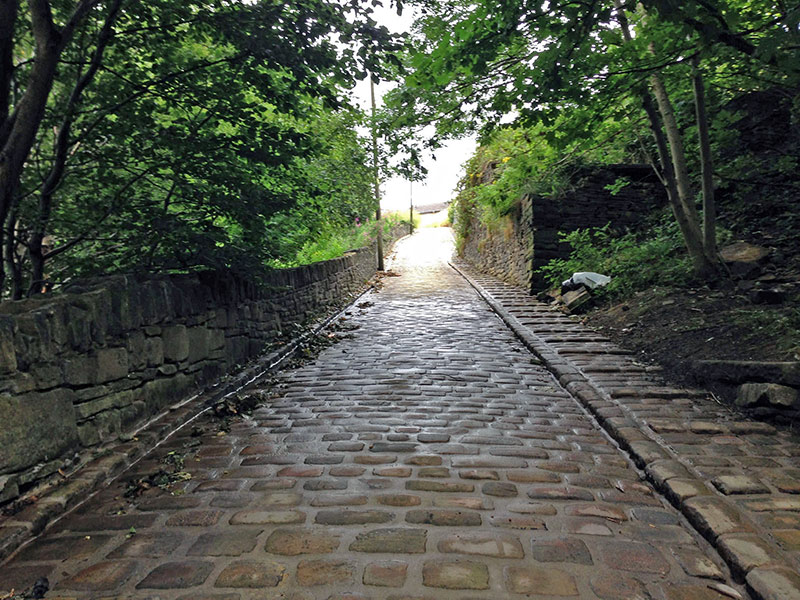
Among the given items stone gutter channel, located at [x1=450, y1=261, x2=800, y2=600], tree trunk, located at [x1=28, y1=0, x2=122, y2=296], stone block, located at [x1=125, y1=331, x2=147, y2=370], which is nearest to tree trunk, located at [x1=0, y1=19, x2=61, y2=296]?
tree trunk, located at [x1=28, y1=0, x2=122, y2=296]

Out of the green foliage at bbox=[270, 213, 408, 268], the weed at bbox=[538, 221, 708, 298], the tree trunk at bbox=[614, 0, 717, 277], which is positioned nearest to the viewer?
the tree trunk at bbox=[614, 0, 717, 277]

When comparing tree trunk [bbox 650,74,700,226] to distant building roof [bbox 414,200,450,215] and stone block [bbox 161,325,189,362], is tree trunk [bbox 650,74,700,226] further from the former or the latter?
distant building roof [bbox 414,200,450,215]

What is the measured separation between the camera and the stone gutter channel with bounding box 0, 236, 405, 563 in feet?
7.71

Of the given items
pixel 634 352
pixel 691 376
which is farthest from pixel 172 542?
pixel 634 352

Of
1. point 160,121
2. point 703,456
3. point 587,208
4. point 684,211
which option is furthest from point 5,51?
point 587,208

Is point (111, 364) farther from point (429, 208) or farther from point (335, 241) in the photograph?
point (429, 208)

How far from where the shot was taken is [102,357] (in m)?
3.33

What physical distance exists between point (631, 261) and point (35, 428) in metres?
8.45

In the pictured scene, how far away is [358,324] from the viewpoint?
8953 millimetres

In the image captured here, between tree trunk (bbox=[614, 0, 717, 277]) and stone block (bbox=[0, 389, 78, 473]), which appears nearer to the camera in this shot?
stone block (bbox=[0, 389, 78, 473])

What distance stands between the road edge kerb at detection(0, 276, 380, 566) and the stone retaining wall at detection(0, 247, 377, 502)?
113 mm

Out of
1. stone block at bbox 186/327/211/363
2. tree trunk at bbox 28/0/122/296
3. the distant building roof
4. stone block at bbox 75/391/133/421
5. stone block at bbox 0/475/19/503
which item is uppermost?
the distant building roof

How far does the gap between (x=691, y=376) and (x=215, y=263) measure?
16.5ft

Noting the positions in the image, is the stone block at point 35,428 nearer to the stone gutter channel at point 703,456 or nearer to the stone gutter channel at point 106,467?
the stone gutter channel at point 106,467
